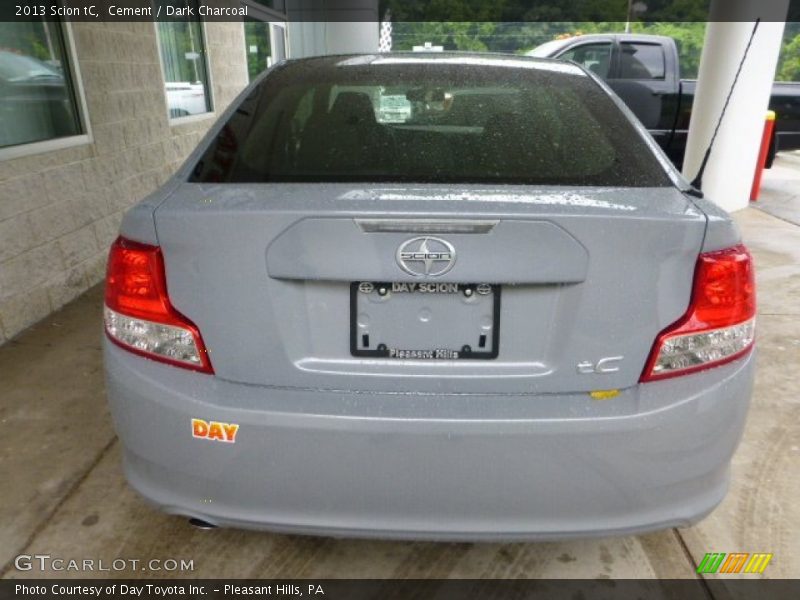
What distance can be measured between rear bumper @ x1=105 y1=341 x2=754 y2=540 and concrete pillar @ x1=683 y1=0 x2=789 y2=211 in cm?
592

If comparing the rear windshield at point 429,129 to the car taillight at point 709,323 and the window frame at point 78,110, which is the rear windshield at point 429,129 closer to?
the car taillight at point 709,323

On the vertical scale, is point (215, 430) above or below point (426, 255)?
below

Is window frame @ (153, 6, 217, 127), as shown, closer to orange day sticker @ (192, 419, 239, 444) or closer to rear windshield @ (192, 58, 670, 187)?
rear windshield @ (192, 58, 670, 187)

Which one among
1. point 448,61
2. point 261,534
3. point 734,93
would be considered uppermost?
point 448,61

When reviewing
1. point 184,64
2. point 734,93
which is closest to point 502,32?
point 734,93

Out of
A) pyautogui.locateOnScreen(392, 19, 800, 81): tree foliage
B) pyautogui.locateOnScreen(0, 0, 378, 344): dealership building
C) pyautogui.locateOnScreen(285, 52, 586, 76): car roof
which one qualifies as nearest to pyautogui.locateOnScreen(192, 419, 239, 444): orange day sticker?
pyautogui.locateOnScreen(285, 52, 586, 76): car roof

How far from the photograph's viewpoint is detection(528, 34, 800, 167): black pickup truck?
8.47 metres

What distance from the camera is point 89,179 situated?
4.50 metres

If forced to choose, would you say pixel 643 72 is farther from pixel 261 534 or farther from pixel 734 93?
pixel 261 534

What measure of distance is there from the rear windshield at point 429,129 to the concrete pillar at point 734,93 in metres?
4.98

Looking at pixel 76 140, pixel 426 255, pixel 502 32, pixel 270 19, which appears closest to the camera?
pixel 426 255

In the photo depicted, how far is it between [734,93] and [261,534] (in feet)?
21.6

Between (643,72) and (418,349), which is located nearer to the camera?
(418,349)

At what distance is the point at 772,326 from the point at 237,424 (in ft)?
12.3
